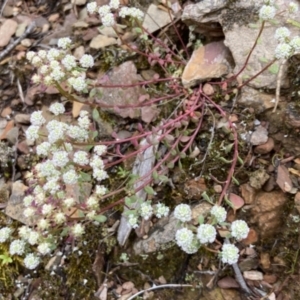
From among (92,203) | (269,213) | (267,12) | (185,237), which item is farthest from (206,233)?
(267,12)

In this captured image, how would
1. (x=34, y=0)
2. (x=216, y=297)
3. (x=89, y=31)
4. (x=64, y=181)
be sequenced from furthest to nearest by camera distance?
(x=34, y=0)
(x=89, y=31)
(x=216, y=297)
(x=64, y=181)

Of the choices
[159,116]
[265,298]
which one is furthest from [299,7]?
[265,298]

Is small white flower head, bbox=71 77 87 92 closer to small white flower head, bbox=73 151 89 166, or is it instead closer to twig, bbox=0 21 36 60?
small white flower head, bbox=73 151 89 166

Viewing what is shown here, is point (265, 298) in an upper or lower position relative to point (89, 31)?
lower

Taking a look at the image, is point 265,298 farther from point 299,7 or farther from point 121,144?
point 299,7

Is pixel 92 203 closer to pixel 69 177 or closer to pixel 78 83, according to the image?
pixel 69 177

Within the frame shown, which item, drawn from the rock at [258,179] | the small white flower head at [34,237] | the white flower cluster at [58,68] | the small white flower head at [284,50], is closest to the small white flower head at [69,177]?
the small white flower head at [34,237]

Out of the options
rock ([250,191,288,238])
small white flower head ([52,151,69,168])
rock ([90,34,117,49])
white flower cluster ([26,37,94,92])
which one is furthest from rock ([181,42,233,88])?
small white flower head ([52,151,69,168])

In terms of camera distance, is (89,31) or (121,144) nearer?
(121,144)
